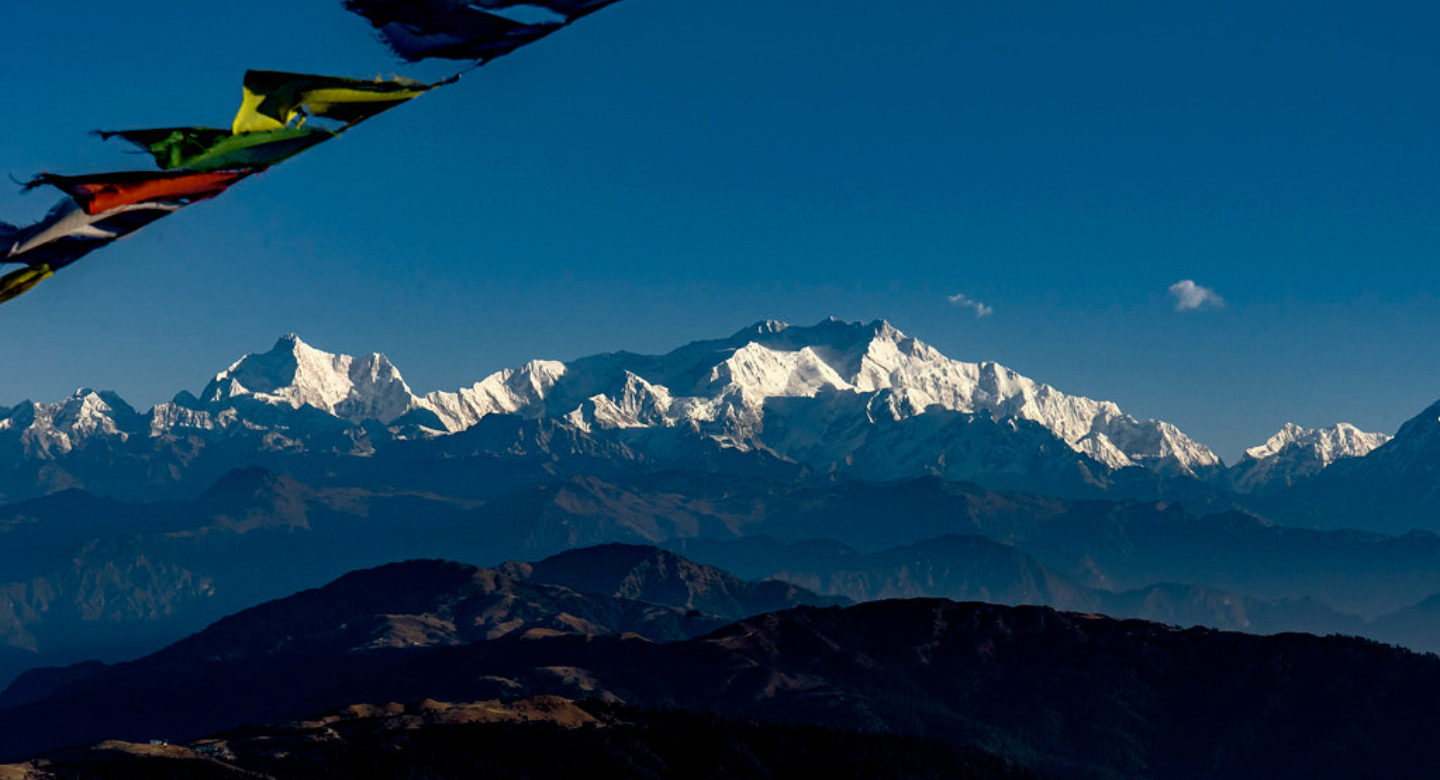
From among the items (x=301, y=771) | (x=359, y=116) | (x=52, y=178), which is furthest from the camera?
(x=301, y=771)

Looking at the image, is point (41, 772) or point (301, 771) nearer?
point (41, 772)

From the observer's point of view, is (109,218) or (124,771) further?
(124,771)

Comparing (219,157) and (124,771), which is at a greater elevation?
(219,157)

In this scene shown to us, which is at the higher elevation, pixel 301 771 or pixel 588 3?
pixel 588 3

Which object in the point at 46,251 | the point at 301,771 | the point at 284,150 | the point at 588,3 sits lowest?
the point at 301,771

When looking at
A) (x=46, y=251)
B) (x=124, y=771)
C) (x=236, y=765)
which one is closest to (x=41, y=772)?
(x=124, y=771)

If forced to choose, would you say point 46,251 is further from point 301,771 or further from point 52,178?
point 301,771

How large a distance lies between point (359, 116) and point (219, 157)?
4.44ft

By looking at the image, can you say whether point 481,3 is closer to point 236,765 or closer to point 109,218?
point 109,218

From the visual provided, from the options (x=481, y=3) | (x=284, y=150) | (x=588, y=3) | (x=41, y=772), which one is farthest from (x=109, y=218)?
(x=41, y=772)

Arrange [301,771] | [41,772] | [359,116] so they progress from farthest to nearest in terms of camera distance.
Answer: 1. [301,771]
2. [41,772]
3. [359,116]

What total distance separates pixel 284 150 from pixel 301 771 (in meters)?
200

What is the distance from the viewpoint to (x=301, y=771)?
197m

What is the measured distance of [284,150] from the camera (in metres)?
13.0
